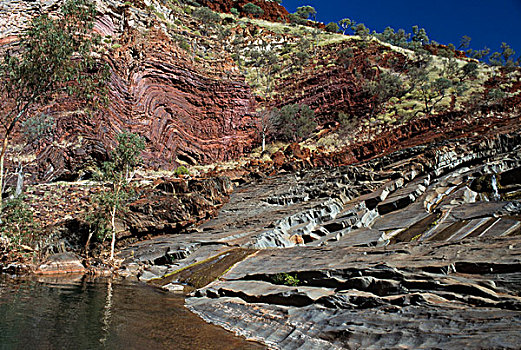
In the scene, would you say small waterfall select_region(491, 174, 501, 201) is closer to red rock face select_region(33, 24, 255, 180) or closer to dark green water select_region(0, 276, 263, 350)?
dark green water select_region(0, 276, 263, 350)

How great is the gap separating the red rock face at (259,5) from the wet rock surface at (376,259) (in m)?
96.9

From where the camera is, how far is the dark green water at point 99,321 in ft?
27.7

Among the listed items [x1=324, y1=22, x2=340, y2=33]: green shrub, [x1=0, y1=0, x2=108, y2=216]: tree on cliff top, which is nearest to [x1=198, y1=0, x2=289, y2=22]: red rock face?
[x1=324, y1=22, x2=340, y2=33]: green shrub

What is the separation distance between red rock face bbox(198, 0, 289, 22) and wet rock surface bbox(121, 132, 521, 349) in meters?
96.9

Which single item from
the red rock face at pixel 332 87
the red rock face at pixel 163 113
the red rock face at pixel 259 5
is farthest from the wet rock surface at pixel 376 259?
the red rock face at pixel 259 5

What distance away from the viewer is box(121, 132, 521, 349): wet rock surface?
7.86 meters

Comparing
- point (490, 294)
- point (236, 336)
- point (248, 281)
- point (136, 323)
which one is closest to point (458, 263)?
point (490, 294)

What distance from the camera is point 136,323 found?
10.5m

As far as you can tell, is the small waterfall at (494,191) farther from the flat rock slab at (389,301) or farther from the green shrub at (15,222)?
the green shrub at (15,222)

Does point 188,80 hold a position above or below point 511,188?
above

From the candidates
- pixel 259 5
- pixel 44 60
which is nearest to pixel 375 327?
pixel 44 60

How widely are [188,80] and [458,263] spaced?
173ft

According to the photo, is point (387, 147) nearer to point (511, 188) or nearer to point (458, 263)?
point (511, 188)

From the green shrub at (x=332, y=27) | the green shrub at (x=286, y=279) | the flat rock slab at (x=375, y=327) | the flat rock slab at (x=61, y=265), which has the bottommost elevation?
the flat rock slab at (x=375, y=327)
